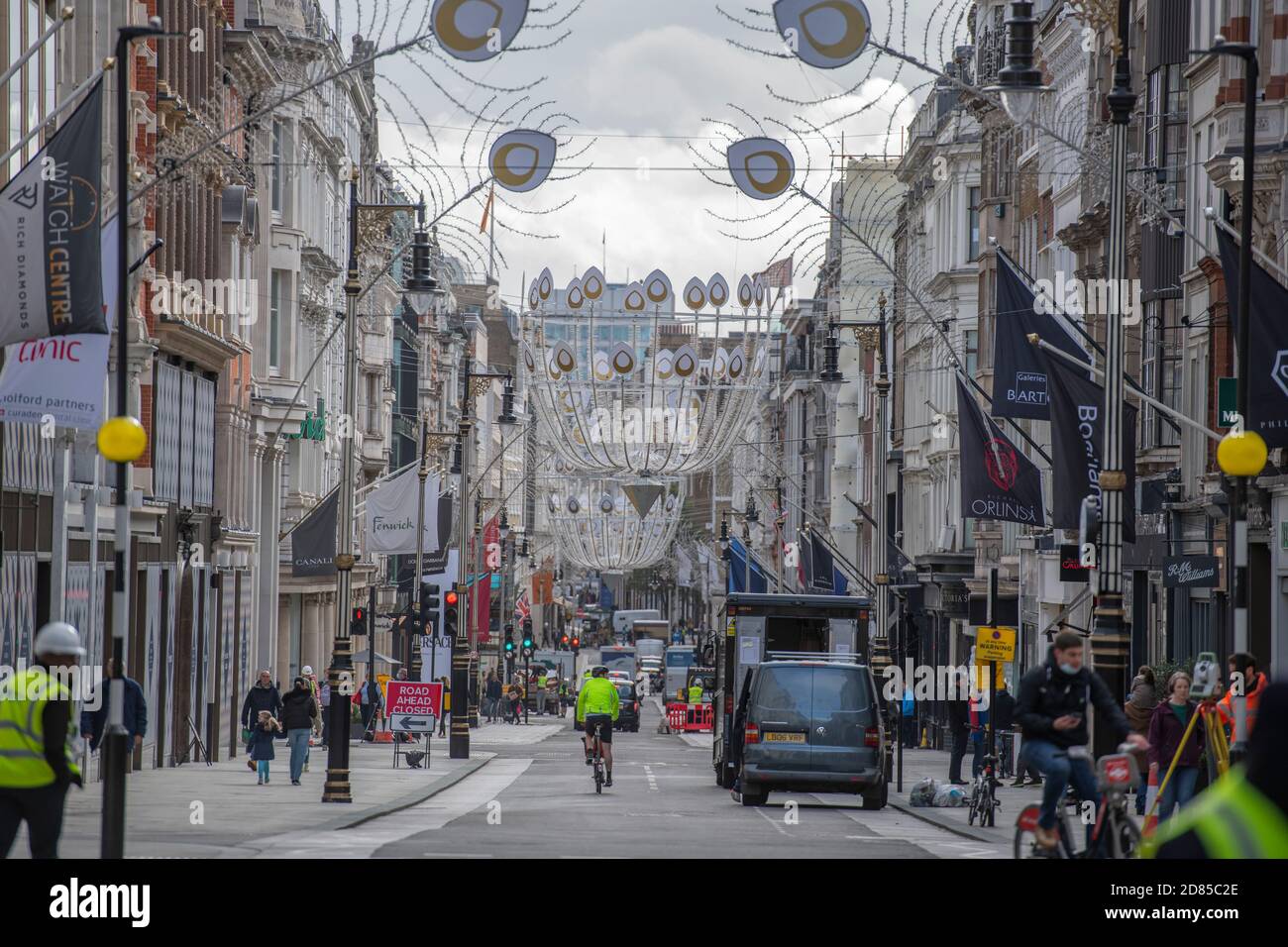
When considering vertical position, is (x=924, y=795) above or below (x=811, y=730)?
below

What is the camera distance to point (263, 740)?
31.6m

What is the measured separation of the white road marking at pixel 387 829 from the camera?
1850 cm

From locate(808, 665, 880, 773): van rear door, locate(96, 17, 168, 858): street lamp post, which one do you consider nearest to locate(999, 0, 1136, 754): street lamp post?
locate(808, 665, 880, 773): van rear door

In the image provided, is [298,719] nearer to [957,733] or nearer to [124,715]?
[124,715]

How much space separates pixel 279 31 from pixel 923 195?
26251 millimetres

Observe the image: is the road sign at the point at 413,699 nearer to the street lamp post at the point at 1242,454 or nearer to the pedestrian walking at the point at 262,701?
the pedestrian walking at the point at 262,701

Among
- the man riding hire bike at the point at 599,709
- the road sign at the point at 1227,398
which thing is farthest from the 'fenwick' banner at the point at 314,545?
the road sign at the point at 1227,398

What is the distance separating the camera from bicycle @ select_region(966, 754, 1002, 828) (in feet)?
80.4

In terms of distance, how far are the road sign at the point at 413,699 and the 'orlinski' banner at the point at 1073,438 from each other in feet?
54.2

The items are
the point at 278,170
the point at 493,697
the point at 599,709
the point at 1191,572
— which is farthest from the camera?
the point at 493,697

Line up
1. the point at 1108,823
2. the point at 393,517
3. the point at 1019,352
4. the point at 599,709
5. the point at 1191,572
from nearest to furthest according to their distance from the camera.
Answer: the point at 1108,823 < the point at 1019,352 < the point at 599,709 < the point at 1191,572 < the point at 393,517

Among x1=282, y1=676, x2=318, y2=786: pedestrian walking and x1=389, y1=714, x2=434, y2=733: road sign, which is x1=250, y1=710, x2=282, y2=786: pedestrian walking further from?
x1=389, y1=714, x2=434, y2=733: road sign

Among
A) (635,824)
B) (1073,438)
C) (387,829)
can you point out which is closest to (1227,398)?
(1073,438)

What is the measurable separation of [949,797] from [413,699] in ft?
43.8
